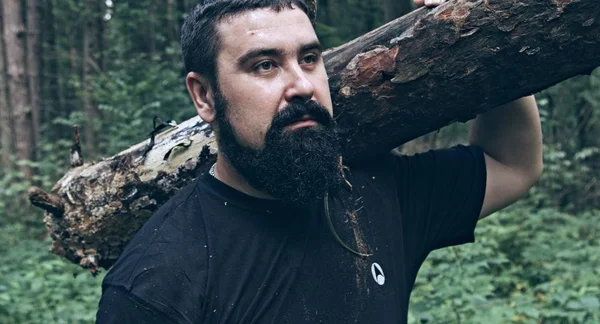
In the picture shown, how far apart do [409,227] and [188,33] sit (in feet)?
3.76

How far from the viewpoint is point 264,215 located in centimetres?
235

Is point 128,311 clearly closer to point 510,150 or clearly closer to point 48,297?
point 510,150

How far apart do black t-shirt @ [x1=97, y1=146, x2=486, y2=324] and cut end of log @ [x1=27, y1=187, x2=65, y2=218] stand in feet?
3.67

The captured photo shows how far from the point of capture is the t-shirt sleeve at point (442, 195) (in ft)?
9.09

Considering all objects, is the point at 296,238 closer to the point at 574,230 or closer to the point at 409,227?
the point at 409,227

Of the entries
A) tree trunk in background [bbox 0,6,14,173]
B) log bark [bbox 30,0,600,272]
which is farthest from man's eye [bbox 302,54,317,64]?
tree trunk in background [bbox 0,6,14,173]

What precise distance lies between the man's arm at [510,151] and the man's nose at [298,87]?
934 mm

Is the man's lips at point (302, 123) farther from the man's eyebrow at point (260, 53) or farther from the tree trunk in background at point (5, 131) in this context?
the tree trunk in background at point (5, 131)

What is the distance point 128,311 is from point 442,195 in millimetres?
1374

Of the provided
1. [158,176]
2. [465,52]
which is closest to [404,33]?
[465,52]

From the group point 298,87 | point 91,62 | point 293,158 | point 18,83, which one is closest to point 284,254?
point 293,158

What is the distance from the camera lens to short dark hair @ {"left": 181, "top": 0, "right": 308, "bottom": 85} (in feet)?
7.80

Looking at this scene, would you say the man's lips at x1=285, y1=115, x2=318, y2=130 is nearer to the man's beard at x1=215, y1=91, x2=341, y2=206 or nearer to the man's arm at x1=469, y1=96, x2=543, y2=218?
the man's beard at x1=215, y1=91, x2=341, y2=206

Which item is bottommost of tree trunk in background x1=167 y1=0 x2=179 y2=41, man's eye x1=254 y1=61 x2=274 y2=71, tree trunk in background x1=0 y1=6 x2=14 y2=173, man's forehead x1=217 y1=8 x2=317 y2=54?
man's eye x1=254 y1=61 x2=274 y2=71
